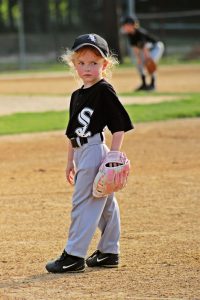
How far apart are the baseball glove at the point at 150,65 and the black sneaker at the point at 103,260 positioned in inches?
660

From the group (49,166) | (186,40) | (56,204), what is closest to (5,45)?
(186,40)

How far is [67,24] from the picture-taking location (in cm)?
4400

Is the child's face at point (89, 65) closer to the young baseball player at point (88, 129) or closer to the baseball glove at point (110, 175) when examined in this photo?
the young baseball player at point (88, 129)

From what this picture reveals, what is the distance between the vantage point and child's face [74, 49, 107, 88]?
21.6 ft

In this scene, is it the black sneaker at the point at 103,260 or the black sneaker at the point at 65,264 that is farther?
the black sneaker at the point at 103,260

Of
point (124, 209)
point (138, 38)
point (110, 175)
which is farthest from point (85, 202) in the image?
point (138, 38)

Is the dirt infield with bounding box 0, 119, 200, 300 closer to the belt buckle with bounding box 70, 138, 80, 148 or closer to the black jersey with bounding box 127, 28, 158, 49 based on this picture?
the belt buckle with bounding box 70, 138, 80, 148

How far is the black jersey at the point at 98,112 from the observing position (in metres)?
6.61

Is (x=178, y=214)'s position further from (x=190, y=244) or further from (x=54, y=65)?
(x=54, y=65)

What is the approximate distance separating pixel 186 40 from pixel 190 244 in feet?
132

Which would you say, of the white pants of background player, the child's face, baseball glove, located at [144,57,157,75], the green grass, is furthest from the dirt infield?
baseball glove, located at [144,57,157,75]

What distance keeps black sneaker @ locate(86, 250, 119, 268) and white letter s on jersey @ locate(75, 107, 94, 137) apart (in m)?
0.83

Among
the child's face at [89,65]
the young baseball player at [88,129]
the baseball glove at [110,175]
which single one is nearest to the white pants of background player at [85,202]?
the young baseball player at [88,129]

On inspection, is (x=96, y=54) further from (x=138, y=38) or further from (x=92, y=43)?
(x=138, y=38)
